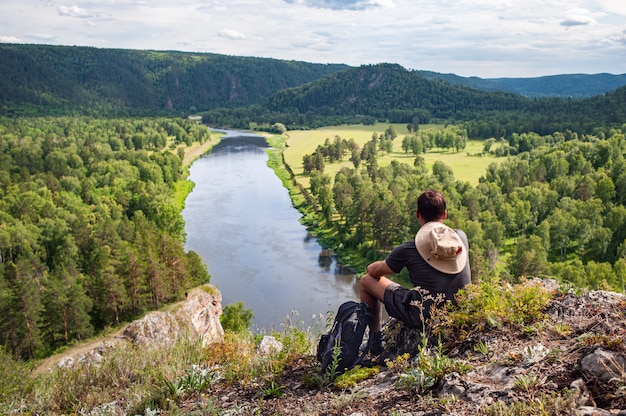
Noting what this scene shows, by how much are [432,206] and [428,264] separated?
0.66 meters

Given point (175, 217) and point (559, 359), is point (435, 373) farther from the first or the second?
point (175, 217)

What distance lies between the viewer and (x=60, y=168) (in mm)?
61094

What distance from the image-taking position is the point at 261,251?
43219 mm

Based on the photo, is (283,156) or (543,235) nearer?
(543,235)

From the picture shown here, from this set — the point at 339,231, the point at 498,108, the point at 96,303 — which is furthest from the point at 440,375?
the point at 498,108

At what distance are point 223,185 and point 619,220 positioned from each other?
47.6 metres

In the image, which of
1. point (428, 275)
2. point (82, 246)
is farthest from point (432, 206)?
point (82, 246)

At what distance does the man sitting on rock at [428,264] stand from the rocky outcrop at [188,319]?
16.1m

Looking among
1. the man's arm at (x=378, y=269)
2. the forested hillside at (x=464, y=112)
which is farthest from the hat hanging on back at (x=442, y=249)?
the forested hillside at (x=464, y=112)

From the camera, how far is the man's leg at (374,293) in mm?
5973

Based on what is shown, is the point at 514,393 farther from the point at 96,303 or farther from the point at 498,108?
the point at 498,108

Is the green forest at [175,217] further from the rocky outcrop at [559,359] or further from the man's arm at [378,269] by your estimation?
the man's arm at [378,269]

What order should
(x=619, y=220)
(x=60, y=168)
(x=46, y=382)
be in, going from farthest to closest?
(x=60, y=168)
(x=619, y=220)
(x=46, y=382)

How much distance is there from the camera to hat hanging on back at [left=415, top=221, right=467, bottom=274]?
5371mm
